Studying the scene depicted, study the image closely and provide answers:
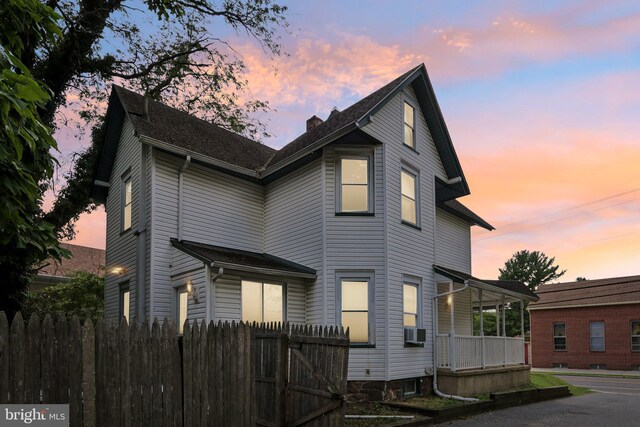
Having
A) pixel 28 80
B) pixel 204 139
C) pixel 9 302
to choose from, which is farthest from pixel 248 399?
pixel 204 139

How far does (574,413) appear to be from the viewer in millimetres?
13484

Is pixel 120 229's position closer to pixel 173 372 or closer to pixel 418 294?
pixel 418 294

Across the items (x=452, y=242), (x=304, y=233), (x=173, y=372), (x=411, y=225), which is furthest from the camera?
(x=452, y=242)

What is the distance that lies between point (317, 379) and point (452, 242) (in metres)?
13.4

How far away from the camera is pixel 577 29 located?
17031mm

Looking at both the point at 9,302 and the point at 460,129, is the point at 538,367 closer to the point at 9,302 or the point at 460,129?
the point at 460,129

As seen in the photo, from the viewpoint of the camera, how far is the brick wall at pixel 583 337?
31.5 m

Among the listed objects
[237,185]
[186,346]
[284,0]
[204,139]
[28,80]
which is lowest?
[186,346]

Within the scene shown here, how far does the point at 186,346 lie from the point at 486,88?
15.2 m

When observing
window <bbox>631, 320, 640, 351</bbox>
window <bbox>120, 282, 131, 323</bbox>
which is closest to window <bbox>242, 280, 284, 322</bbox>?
window <bbox>120, 282, 131, 323</bbox>

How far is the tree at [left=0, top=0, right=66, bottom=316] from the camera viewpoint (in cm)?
422

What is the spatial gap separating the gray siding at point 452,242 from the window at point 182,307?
30.5 ft

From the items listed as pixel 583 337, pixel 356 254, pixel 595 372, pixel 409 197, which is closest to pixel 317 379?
pixel 356 254

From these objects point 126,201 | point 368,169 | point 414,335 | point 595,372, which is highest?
point 368,169
